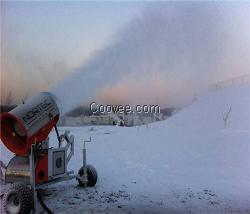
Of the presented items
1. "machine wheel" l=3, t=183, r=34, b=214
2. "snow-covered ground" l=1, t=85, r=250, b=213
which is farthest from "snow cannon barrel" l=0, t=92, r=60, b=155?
"snow-covered ground" l=1, t=85, r=250, b=213

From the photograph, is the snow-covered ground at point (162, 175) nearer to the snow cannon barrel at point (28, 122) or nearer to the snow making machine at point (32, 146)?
the snow making machine at point (32, 146)

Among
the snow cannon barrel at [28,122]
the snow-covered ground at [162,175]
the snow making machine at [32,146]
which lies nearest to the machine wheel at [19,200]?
the snow making machine at [32,146]

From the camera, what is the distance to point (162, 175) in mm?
9992

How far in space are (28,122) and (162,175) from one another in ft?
14.5

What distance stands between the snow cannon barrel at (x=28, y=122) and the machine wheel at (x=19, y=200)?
0.86 meters

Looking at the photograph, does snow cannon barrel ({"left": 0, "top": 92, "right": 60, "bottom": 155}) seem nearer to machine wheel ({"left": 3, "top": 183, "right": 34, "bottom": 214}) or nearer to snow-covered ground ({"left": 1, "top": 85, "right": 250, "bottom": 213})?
machine wheel ({"left": 3, "top": 183, "right": 34, "bottom": 214})

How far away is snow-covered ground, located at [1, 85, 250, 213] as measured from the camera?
7.41 metres

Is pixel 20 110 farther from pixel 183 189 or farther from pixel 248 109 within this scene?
pixel 248 109

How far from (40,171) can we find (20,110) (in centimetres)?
126

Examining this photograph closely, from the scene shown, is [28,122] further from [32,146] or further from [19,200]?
[19,200]

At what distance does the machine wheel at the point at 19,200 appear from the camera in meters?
6.41

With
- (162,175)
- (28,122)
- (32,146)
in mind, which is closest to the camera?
(32,146)

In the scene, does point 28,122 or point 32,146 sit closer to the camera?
point 32,146

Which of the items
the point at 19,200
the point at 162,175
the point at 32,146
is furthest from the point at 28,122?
the point at 162,175
